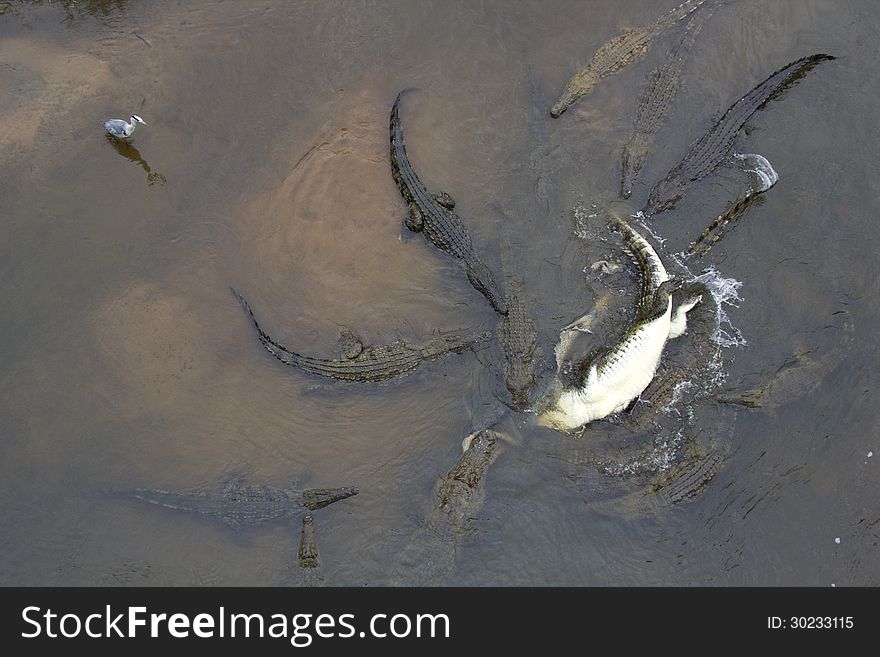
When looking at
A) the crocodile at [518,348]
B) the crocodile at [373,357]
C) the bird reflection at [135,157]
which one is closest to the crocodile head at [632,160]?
the crocodile at [518,348]

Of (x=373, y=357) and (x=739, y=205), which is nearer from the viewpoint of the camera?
(x=373, y=357)

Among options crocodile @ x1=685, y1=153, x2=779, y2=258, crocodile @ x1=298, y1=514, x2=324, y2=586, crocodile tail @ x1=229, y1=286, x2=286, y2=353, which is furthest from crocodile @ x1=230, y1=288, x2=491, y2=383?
crocodile @ x1=685, y1=153, x2=779, y2=258

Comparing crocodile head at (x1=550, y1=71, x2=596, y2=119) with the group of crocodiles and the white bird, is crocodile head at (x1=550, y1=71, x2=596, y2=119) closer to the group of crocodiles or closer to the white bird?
the group of crocodiles

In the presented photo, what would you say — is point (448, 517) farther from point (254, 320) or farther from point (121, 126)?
point (121, 126)

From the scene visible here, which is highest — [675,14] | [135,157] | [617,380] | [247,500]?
[675,14]

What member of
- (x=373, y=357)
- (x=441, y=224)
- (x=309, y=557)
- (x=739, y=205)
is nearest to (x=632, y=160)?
(x=739, y=205)

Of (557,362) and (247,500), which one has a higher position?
(557,362)
